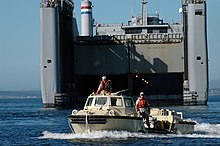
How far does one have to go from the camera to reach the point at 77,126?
122 feet

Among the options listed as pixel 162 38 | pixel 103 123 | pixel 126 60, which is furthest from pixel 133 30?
pixel 103 123

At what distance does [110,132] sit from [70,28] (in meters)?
69.0

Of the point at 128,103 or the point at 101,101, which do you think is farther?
the point at 128,103

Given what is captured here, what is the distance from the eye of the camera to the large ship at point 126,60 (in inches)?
3637

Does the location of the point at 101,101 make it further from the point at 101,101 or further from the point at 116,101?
the point at 116,101

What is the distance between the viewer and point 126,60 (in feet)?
330

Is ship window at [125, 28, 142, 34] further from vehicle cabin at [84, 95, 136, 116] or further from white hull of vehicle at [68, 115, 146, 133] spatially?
white hull of vehicle at [68, 115, 146, 133]

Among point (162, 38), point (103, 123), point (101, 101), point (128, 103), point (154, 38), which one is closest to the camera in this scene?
point (103, 123)

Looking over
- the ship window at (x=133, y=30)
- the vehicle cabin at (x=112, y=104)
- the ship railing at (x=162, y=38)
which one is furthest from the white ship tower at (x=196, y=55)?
the vehicle cabin at (x=112, y=104)

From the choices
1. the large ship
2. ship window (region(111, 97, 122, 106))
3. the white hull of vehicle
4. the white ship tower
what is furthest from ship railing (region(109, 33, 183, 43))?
the white hull of vehicle

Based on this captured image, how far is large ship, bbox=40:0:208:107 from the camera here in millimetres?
92375

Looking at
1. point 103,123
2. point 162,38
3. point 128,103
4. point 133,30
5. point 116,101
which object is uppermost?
point 133,30

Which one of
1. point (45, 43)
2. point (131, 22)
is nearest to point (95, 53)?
point (45, 43)

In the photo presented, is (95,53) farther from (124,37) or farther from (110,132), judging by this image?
(110,132)
